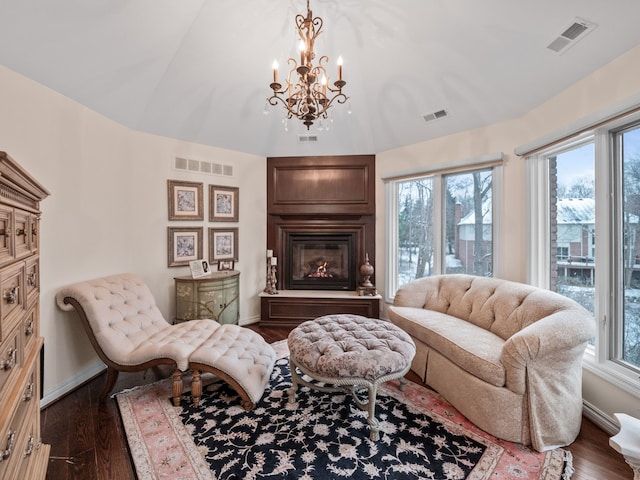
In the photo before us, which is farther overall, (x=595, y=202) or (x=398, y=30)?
(x=398, y=30)

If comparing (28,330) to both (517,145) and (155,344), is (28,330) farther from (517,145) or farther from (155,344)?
(517,145)

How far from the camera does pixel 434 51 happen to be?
9.25 feet

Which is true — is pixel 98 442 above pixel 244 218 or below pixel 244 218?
below

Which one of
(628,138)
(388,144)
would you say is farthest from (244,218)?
Answer: (628,138)

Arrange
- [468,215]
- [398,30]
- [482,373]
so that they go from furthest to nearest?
[468,215], [398,30], [482,373]

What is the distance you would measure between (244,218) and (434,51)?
3122mm

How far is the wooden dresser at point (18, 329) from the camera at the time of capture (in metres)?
0.97

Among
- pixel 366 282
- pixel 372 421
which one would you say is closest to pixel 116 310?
pixel 372 421

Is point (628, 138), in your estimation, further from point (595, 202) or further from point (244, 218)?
point (244, 218)

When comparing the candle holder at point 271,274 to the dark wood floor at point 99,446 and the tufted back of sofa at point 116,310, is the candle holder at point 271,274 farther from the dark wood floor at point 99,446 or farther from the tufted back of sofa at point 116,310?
the dark wood floor at point 99,446

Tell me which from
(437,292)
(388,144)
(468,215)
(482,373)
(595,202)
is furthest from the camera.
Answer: (388,144)

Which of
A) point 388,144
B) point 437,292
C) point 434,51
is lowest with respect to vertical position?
point 437,292

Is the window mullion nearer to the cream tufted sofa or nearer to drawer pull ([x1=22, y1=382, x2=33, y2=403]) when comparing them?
the cream tufted sofa

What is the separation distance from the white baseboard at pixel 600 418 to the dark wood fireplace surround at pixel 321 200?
2.67 meters
